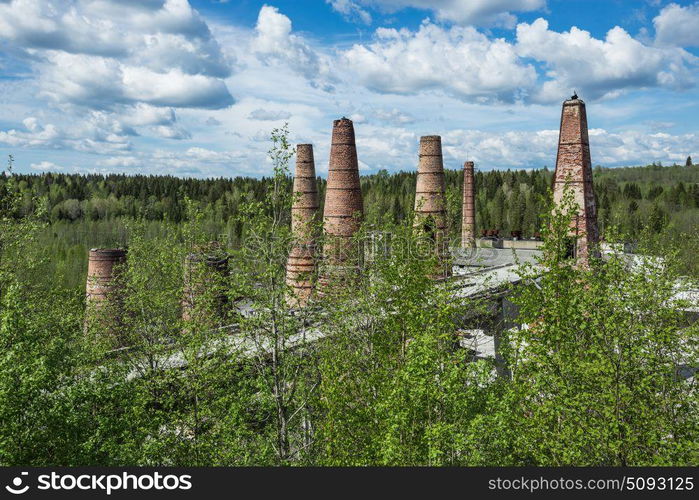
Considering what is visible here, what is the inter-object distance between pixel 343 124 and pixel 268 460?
971 cm

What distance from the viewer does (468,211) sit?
27859 mm

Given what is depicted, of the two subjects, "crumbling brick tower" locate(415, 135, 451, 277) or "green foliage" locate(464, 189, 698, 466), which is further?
"crumbling brick tower" locate(415, 135, 451, 277)

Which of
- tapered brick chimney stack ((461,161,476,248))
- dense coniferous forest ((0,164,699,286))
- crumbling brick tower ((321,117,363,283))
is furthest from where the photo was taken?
dense coniferous forest ((0,164,699,286))

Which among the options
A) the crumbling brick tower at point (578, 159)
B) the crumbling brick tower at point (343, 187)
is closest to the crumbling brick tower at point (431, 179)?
the crumbling brick tower at point (343, 187)

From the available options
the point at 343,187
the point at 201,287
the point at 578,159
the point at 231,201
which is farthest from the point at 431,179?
the point at 231,201

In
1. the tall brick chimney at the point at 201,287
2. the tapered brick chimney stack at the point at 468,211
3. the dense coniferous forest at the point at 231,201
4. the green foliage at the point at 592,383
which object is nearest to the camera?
the green foliage at the point at 592,383

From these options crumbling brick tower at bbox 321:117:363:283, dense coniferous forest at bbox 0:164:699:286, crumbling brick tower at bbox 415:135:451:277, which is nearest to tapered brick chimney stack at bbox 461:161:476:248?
crumbling brick tower at bbox 415:135:451:277

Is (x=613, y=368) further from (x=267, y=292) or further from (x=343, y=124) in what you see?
(x=343, y=124)

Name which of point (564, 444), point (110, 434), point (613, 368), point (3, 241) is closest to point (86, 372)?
point (110, 434)

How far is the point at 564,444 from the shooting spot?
6.46 meters

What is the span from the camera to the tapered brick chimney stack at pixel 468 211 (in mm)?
27094

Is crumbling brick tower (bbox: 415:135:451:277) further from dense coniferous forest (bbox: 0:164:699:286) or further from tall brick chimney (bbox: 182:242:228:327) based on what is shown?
dense coniferous forest (bbox: 0:164:699:286)

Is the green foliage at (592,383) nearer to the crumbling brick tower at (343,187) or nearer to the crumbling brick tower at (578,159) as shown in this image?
the crumbling brick tower at (578,159)

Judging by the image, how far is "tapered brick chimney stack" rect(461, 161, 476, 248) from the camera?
1067 inches
